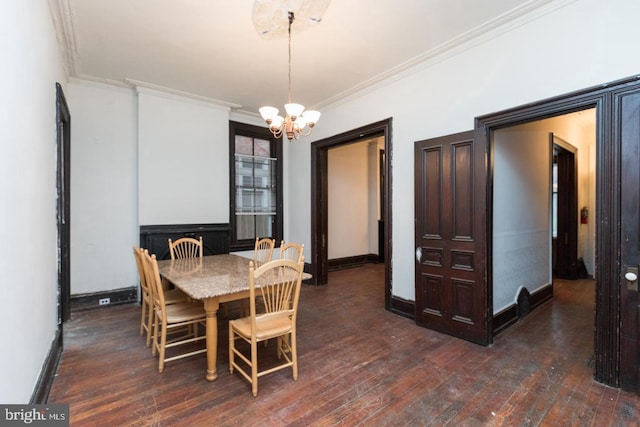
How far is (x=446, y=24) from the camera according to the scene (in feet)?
9.73

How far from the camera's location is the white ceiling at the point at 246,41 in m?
2.73

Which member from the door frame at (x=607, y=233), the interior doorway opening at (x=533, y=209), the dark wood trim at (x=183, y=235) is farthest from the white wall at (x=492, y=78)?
the dark wood trim at (x=183, y=235)

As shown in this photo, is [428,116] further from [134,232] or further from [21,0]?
[134,232]

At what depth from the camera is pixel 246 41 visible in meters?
3.25

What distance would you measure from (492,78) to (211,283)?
130 inches

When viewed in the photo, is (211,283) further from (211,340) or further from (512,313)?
(512,313)

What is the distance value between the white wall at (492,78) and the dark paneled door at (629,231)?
32 centimetres

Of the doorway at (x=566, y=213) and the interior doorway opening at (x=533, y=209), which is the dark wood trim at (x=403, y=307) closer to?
the interior doorway opening at (x=533, y=209)

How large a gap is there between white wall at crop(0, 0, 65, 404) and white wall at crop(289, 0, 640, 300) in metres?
3.47

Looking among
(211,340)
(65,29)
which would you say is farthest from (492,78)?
(65,29)

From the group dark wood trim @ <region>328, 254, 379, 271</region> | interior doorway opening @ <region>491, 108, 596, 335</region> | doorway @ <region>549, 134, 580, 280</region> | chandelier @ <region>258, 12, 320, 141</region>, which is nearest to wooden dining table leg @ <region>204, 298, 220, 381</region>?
chandelier @ <region>258, 12, 320, 141</region>

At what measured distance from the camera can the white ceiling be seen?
2.73 metres

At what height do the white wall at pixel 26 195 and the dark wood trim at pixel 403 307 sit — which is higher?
the white wall at pixel 26 195

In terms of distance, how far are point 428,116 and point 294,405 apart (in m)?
3.23
